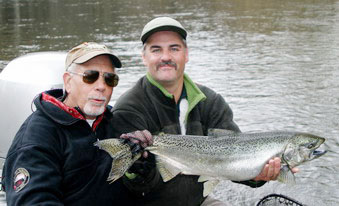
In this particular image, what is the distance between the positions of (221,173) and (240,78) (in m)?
9.28

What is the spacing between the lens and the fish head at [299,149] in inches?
158

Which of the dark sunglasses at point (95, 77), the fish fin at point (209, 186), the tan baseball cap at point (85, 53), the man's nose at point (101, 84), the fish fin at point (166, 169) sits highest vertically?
the tan baseball cap at point (85, 53)

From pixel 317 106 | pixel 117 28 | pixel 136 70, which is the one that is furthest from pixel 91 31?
pixel 317 106

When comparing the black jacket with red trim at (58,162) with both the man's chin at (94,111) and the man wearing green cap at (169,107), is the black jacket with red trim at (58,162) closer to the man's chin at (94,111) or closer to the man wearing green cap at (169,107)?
the man's chin at (94,111)

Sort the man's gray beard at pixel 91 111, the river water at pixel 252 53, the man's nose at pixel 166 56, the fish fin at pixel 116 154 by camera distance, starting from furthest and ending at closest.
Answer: the river water at pixel 252 53
the man's nose at pixel 166 56
the man's gray beard at pixel 91 111
the fish fin at pixel 116 154

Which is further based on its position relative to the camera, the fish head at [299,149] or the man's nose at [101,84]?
the fish head at [299,149]

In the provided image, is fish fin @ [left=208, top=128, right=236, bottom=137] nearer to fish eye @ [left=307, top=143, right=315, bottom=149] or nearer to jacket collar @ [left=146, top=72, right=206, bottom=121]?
jacket collar @ [left=146, top=72, right=206, bottom=121]

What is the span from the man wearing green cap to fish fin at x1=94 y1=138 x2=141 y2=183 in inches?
17.4

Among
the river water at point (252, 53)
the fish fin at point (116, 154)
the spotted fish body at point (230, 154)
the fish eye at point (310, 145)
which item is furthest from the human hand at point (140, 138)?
the river water at point (252, 53)

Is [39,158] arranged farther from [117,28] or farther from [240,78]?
[117,28]

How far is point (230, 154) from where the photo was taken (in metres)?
4.07

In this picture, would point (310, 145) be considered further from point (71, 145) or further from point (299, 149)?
point (71, 145)

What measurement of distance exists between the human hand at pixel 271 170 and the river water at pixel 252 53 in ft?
8.23

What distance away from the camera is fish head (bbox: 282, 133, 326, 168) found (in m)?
4.02
